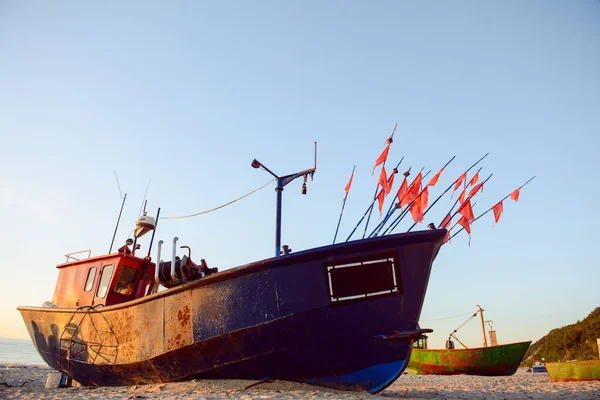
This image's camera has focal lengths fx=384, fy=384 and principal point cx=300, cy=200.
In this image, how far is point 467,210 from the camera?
27.6 ft

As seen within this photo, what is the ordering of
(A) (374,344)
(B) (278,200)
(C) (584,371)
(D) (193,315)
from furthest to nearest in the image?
(C) (584,371) < (B) (278,200) < (D) (193,315) < (A) (374,344)

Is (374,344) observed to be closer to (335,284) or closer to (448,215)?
(335,284)

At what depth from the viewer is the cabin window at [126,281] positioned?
9844mm

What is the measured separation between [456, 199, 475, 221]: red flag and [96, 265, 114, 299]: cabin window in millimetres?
8596

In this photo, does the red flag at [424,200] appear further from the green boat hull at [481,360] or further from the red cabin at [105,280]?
the green boat hull at [481,360]

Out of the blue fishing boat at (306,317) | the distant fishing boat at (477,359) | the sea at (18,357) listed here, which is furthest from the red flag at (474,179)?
the sea at (18,357)

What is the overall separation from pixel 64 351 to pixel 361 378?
752 cm

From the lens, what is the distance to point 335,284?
669 centimetres

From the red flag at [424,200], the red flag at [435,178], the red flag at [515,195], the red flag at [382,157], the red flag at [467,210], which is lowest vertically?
the red flag at [467,210]

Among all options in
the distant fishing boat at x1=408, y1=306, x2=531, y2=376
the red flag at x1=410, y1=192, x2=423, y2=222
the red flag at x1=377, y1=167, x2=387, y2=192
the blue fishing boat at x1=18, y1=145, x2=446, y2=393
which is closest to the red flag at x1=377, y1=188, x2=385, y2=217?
the red flag at x1=377, y1=167, x2=387, y2=192

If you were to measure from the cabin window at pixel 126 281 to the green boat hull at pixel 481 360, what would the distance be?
1524 centimetres

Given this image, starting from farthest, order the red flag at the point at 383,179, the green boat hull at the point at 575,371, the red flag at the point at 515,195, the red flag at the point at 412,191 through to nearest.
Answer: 1. the green boat hull at the point at 575,371
2. the red flag at the point at 383,179
3. the red flag at the point at 515,195
4. the red flag at the point at 412,191

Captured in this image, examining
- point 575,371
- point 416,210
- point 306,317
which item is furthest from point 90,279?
point 575,371

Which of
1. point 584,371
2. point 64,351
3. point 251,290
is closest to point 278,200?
point 251,290
